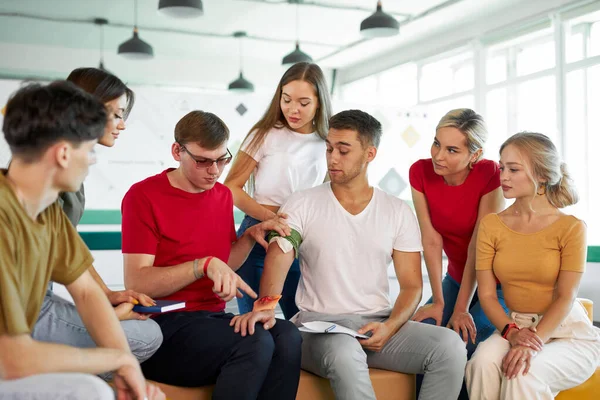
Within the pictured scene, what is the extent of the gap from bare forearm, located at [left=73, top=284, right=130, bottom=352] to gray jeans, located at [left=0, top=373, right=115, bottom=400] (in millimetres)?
217

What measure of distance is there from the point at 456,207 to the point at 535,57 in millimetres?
7680

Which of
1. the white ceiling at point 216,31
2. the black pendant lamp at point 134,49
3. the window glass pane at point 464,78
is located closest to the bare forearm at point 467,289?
the black pendant lamp at point 134,49

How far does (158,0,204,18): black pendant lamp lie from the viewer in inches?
248

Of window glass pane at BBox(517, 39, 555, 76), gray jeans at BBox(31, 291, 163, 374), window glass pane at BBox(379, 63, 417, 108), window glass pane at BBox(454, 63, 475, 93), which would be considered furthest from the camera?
window glass pane at BBox(379, 63, 417, 108)

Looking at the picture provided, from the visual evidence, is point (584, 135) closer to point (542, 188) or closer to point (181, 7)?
point (181, 7)

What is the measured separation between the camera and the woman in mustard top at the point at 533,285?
2.32m

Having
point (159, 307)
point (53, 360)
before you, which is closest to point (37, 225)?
point (53, 360)

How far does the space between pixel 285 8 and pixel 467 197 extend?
25.8ft

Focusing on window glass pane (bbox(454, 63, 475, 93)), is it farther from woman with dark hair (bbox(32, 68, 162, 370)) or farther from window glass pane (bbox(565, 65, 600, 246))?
woman with dark hair (bbox(32, 68, 162, 370))

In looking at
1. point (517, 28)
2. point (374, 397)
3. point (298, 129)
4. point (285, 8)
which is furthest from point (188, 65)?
point (374, 397)

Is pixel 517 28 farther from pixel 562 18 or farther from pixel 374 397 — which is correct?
pixel 374 397

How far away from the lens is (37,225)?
145 centimetres

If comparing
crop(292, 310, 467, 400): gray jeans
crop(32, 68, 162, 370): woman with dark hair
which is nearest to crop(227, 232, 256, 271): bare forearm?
crop(292, 310, 467, 400): gray jeans

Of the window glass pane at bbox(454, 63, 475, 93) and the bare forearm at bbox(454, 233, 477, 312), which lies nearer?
the bare forearm at bbox(454, 233, 477, 312)
